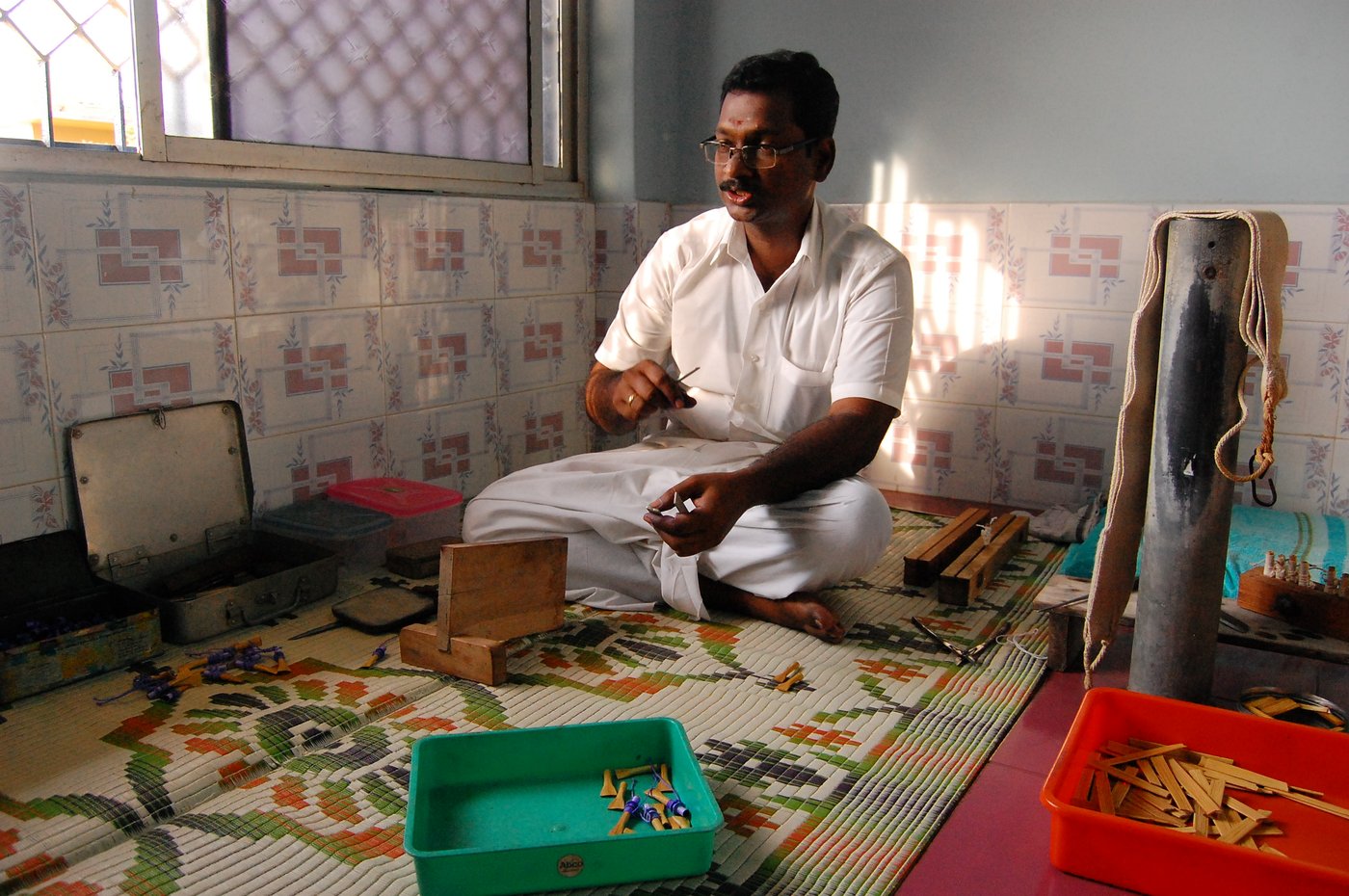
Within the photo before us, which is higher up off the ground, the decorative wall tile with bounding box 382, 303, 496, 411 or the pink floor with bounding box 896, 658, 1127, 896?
the decorative wall tile with bounding box 382, 303, 496, 411

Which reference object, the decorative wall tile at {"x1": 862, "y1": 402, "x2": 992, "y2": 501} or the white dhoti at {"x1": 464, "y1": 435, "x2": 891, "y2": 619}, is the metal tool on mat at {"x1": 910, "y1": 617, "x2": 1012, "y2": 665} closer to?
the white dhoti at {"x1": 464, "y1": 435, "x2": 891, "y2": 619}

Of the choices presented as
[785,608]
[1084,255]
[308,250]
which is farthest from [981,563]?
[308,250]

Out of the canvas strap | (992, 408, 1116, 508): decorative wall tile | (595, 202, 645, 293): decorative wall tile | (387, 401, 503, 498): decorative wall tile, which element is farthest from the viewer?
(595, 202, 645, 293): decorative wall tile

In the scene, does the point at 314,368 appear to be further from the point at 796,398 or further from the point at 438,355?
the point at 796,398

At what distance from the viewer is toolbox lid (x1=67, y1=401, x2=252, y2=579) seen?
1979mm

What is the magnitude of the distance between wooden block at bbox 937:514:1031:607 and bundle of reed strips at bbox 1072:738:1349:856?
27.5 inches

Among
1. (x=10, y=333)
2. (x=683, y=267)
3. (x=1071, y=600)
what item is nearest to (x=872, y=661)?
(x=1071, y=600)

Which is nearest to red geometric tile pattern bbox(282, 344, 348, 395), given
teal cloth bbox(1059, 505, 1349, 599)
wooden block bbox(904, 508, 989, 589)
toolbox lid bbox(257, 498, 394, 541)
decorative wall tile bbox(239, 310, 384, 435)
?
decorative wall tile bbox(239, 310, 384, 435)

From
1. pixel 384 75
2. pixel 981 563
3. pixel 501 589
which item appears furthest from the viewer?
pixel 384 75

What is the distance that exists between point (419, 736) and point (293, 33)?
5.33 feet

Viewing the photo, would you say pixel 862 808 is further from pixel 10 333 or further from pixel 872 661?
pixel 10 333

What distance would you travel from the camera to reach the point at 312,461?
2408 millimetres

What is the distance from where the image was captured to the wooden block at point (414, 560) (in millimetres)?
2270

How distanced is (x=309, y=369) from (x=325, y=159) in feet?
1.60
